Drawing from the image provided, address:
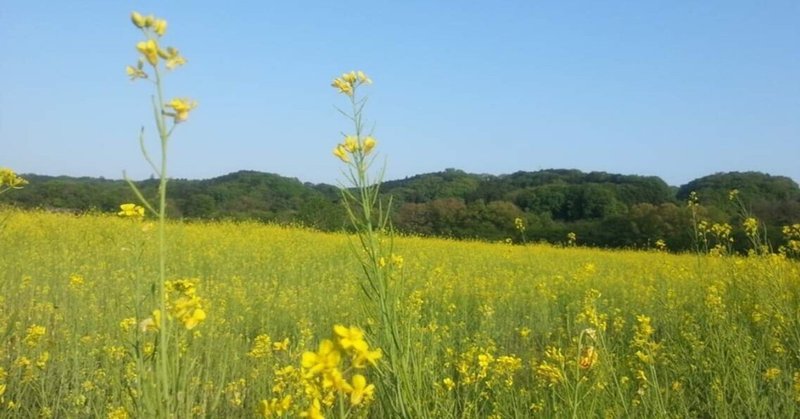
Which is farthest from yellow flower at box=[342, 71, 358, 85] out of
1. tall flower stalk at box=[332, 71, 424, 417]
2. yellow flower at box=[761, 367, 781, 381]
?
yellow flower at box=[761, 367, 781, 381]

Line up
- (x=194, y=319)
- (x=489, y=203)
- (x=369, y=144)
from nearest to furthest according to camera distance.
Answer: (x=194, y=319), (x=369, y=144), (x=489, y=203)

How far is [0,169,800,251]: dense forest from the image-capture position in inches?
583

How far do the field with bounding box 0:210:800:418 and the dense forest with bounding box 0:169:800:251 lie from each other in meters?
4.69

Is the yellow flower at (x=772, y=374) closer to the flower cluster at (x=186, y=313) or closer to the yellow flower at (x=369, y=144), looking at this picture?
the yellow flower at (x=369, y=144)

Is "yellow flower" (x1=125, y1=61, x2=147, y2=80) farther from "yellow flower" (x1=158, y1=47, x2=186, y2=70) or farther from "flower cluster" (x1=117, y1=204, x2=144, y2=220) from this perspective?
"flower cluster" (x1=117, y1=204, x2=144, y2=220)

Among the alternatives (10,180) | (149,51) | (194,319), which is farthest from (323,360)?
(10,180)

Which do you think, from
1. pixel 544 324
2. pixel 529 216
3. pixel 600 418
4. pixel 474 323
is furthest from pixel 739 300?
pixel 529 216

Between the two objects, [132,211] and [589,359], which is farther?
[589,359]

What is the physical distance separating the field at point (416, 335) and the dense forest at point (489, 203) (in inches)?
184

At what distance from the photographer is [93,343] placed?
3.59 metres

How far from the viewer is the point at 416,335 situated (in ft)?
8.38

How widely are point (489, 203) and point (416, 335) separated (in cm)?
1835

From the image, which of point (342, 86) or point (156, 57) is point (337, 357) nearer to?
point (156, 57)

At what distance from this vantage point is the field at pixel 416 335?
2170mm
